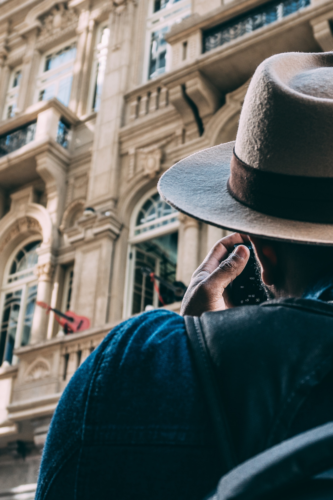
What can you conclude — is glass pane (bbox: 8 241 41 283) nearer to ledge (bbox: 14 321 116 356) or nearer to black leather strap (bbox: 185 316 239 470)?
ledge (bbox: 14 321 116 356)

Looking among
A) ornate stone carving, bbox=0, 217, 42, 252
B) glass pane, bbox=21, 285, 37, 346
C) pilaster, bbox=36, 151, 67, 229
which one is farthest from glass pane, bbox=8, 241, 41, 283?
pilaster, bbox=36, 151, 67, 229

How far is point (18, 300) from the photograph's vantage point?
42.3 feet

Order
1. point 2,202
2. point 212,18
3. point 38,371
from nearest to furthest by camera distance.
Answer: point 38,371
point 212,18
point 2,202

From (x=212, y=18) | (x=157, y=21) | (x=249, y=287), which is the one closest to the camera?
(x=249, y=287)

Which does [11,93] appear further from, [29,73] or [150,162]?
[150,162]

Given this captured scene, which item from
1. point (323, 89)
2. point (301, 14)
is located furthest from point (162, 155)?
point (323, 89)

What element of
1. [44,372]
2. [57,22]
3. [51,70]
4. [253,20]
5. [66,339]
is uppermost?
[57,22]

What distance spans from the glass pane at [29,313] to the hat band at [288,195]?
1156 cm

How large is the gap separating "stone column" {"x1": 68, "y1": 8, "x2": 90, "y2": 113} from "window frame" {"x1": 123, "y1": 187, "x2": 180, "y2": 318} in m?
3.65

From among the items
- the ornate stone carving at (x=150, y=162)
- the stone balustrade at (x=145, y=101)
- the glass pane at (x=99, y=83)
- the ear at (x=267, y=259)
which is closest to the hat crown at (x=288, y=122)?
the ear at (x=267, y=259)

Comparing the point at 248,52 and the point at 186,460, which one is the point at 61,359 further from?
the point at 186,460

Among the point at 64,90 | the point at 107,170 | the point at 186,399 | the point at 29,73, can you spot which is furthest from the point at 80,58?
the point at 186,399

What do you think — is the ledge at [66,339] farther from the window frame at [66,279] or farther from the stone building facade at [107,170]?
the window frame at [66,279]

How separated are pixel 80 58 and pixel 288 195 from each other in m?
14.8
